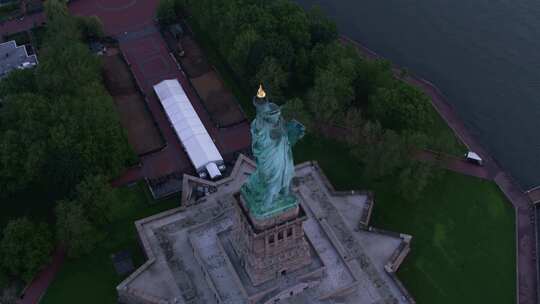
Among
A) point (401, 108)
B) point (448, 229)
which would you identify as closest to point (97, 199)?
point (401, 108)

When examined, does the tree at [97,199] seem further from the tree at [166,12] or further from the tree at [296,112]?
the tree at [166,12]

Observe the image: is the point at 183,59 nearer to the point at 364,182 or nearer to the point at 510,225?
the point at 364,182

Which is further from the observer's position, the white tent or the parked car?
the parked car

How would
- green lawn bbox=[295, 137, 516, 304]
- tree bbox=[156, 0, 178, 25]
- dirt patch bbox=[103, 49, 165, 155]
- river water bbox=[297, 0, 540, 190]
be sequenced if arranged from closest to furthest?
green lawn bbox=[295, 137, 516, 304] < dirt patch bbox=[103, 49, 165, 155] < river water bbox=[297, 0, 540, 190] < tree bbox=[156, 0, 178, 25]

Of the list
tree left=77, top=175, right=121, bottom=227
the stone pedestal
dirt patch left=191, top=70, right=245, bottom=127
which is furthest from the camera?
dirt patch left=191, top=70, right=245, bottom=127

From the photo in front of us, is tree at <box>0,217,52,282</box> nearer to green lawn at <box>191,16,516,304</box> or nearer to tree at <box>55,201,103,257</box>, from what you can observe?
tree at <box>55,201,103,257</box>

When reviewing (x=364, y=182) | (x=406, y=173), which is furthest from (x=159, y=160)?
(x=406, y=173)

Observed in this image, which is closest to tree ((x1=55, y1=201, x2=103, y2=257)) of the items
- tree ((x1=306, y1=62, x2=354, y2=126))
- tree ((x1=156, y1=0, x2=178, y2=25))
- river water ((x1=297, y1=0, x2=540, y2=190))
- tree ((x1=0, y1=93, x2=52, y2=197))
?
tree ((x1=0, y1=93, x2=52, y2=197))

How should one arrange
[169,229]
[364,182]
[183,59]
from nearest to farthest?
[169,229]
[364,182]
[183,59]

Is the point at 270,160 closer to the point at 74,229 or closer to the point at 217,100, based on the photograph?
the point at 74,229
